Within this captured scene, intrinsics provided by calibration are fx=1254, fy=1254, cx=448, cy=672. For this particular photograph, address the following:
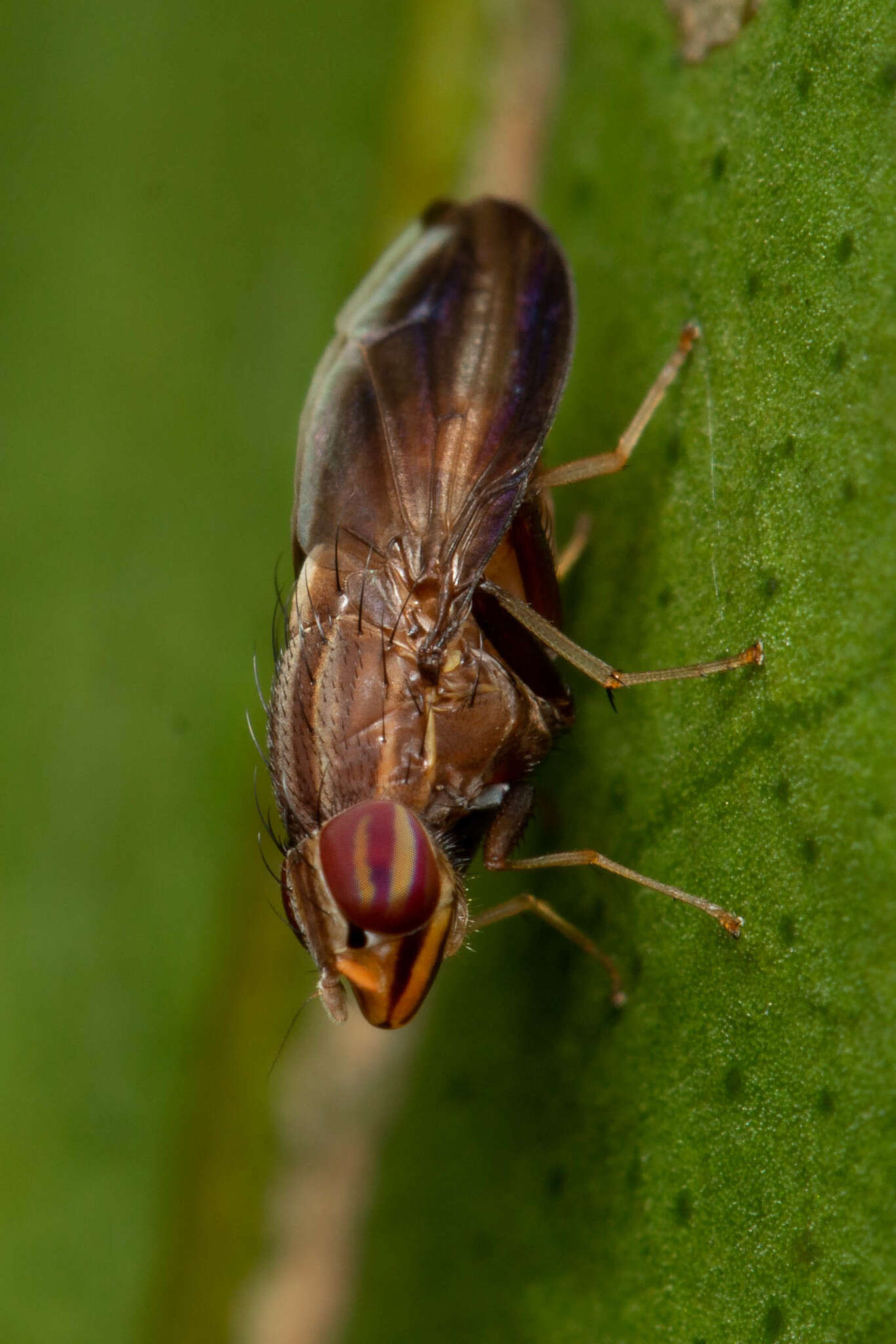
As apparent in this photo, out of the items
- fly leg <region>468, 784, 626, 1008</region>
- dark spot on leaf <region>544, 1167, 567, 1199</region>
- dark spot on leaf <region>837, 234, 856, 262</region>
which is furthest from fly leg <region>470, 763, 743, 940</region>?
dark spot on leaf <region>837, 234, 856, 262</region>

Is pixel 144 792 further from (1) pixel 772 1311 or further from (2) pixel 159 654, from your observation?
(1) pixel 772 1311

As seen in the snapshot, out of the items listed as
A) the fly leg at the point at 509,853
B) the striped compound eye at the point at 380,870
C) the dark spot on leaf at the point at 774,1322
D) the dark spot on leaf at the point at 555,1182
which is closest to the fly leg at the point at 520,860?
the fly leg at the point at 509,853

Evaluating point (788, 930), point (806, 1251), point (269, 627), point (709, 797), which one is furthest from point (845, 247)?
point (269, 627)

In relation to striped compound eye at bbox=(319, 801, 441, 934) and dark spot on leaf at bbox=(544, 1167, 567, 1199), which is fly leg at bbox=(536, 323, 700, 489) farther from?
dark spot on leaf at bbox=(544, 1167, 567, 1199)

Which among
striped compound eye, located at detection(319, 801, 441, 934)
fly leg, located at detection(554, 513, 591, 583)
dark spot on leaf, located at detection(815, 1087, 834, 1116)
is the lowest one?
striped compound eye, located at detection(319, 801, 441, 934)

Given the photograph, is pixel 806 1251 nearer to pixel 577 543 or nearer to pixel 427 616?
pixel 427 616

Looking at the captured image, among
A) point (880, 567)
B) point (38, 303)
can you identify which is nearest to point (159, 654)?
point (38, 303)
